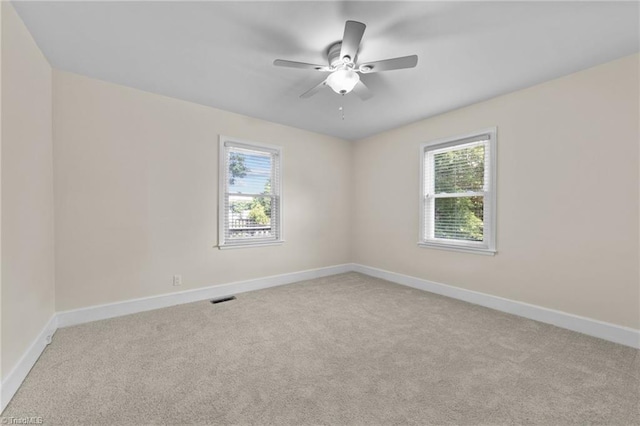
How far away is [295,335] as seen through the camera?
8.23ft

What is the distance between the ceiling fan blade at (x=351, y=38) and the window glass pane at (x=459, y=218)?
8.08 feet

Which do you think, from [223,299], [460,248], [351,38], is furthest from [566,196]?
[223,299]

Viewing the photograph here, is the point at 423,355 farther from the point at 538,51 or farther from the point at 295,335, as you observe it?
the point at 538,51

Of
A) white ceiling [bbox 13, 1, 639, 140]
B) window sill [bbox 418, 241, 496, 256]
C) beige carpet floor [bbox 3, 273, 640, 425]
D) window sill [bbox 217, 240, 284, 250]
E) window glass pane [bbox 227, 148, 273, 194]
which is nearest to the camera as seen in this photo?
beige carpet floor [bbox 3, 273, 640, 425]

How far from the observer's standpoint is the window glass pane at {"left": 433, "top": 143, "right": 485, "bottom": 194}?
3.41m

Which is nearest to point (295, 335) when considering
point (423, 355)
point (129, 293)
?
point (423, 355)

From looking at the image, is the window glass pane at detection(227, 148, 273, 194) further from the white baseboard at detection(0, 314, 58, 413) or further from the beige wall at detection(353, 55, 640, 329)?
the beige wall at detection(353, 55, 640, 329)

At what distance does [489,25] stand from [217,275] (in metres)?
3.81

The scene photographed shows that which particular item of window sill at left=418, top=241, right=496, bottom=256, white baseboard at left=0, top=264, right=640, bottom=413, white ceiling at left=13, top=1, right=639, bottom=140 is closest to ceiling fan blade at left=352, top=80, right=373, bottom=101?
white ceiling at left=13, top=1, right=639, bottom=140

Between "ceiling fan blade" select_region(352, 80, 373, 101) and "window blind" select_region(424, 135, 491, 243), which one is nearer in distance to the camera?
"ceiling fan blade" select_region(352, 80, 373, 101)

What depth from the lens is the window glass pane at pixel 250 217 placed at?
3.80 m

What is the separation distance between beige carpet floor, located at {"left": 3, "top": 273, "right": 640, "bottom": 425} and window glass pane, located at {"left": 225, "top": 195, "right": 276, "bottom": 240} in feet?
4.03

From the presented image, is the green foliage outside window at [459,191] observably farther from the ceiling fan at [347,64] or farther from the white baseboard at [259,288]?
the ceiling fan at [347,64]

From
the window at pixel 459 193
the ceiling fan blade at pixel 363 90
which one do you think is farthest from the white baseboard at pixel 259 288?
the ceiling fan blade at pixel 363 90
